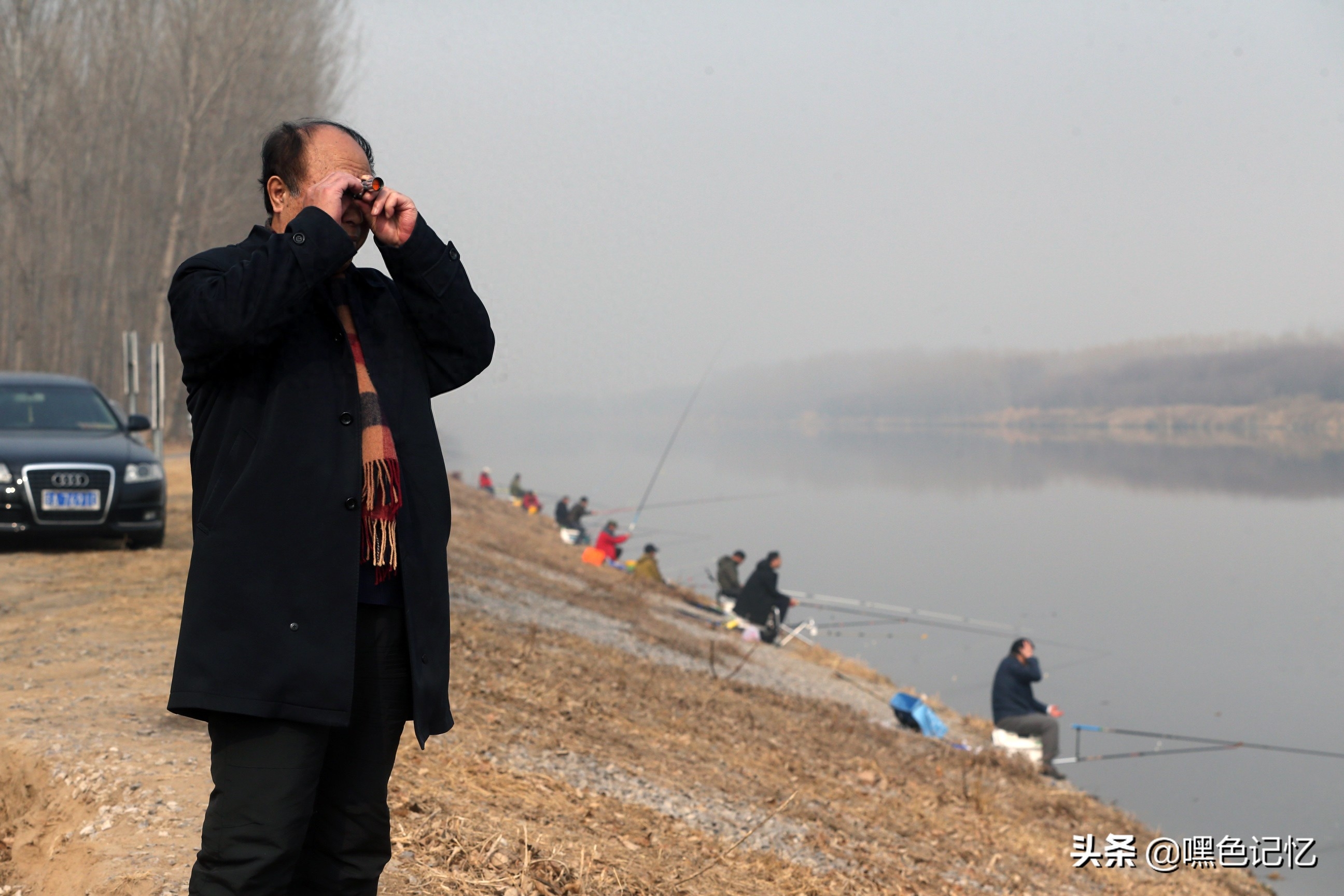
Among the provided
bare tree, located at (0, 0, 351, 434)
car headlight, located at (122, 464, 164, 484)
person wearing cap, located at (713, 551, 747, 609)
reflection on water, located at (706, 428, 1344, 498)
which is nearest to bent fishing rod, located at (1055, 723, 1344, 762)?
person wearing cap, located at (713, 551, 747, 609)

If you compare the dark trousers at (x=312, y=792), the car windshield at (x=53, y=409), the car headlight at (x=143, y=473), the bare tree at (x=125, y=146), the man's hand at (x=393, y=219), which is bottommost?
the dark trousers at (x=312, y=792)

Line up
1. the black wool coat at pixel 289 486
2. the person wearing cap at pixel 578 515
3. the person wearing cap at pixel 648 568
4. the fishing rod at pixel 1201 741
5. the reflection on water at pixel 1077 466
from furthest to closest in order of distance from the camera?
the reflection on water at pixel 1077 466 → the person wearing cap at pixel 578 515 → the person wearing cap at pixel 648 568 → the fishing rod at pixel 1201 741 → the black wool coat at pixel 289 486

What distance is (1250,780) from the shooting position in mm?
15812

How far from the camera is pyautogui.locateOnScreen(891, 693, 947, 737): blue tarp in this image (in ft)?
42.8

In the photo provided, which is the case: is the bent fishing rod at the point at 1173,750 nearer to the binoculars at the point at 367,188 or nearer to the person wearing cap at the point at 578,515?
the binoculars at the point at 367,188

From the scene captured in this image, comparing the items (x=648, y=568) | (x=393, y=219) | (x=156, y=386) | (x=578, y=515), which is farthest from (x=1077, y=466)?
(x=393, y=219)

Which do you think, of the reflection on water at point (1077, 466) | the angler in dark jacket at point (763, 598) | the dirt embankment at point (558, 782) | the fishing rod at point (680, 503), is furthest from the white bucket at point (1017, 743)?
the reflection on water at point (1077, 466)

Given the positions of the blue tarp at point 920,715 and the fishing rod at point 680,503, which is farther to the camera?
the fishing rod at point 680,503

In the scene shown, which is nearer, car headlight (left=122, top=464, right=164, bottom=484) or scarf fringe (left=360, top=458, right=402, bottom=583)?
scarf fringe (left=360, top=458, right=402, bottom=583)

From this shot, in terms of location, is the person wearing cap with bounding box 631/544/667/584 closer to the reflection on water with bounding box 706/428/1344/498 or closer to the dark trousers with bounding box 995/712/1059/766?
the dark trousers with bounding box 995/712/1059/766

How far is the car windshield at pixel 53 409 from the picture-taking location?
10.9m

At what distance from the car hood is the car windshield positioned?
0.20m

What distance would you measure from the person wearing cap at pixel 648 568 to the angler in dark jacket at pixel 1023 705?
9.36 metres

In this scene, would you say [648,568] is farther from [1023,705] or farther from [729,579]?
[1023,705]
